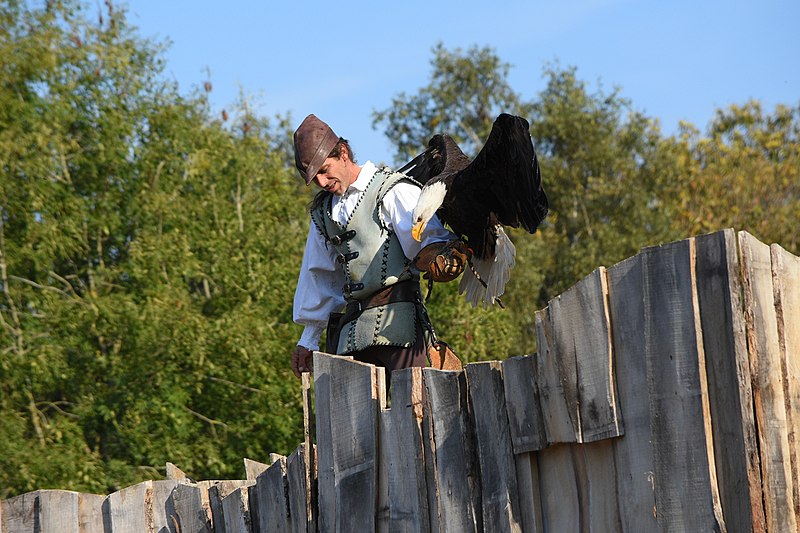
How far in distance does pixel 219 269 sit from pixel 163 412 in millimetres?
1588

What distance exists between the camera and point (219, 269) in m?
10.8

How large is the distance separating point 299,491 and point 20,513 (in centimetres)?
158

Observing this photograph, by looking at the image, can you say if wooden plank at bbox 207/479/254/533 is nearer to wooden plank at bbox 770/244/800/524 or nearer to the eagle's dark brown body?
the eagle's dark brown body

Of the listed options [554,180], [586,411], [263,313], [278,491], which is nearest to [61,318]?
[263,313]

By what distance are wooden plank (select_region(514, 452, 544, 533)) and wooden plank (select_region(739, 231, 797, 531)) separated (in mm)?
631

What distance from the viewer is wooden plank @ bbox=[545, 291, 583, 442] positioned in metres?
2.89

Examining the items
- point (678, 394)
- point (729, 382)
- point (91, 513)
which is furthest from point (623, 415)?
point (91, 513)

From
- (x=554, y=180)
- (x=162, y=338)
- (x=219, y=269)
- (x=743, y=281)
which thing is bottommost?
(x=743, y=281)

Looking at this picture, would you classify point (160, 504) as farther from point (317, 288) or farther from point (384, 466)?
point (384, 466)

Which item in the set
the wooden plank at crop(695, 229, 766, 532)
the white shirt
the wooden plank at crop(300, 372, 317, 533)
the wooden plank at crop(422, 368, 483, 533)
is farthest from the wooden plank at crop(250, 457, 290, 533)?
the wooden plank at crop(695, 229, 766, 532)

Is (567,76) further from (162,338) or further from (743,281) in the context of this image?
(743,281)

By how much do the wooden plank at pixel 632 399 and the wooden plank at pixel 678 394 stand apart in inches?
0.8

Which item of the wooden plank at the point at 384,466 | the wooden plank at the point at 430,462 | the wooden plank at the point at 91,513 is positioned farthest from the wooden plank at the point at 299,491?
the wooden plank at the point at 91,513

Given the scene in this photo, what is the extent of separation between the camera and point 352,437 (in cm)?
359
